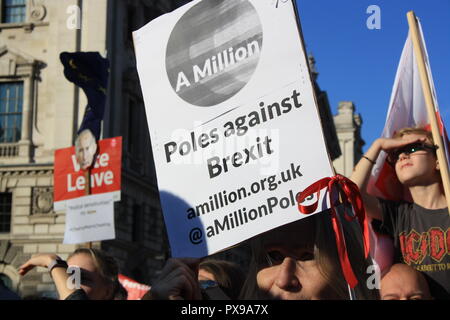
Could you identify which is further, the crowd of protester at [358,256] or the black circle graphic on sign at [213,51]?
the black circle graphic on sign at [213,51]

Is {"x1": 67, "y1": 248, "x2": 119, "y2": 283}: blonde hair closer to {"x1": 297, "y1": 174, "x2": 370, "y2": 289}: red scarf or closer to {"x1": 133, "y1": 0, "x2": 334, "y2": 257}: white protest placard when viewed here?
{"x1": 133, "y1": 0, "x2": 334, "y2": 257}: white protest placard

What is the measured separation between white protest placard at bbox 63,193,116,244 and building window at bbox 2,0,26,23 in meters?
17.1

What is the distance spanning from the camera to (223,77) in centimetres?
348

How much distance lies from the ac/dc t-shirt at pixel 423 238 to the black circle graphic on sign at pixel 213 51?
0.85m

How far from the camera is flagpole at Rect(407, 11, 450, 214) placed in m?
3.04

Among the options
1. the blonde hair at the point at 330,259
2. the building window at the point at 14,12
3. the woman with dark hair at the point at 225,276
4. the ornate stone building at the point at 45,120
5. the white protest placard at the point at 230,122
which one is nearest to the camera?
the blonde hair at the point at 330,259

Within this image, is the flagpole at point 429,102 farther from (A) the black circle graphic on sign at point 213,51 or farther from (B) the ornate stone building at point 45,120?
(B) the ornate stone building at point 45,120

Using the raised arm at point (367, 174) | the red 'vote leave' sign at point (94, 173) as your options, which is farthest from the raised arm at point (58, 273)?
the red 'vote leave' sign at point (94, 173)

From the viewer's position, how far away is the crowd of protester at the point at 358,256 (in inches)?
121

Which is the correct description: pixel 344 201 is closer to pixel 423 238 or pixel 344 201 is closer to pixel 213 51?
pixel 423 238

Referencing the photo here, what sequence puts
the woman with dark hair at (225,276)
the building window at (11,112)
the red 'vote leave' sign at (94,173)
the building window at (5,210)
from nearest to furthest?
the woman with dark hair at (225,276), the red 'vote leave' sign at (94,173), the building window at (5,210), the building window at (11,112)

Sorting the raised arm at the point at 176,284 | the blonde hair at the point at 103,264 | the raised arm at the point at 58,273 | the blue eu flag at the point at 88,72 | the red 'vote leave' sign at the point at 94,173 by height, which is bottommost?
the raised arm at the point at 176,284

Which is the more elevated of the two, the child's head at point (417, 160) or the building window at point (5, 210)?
the building window at point (5, 210)
